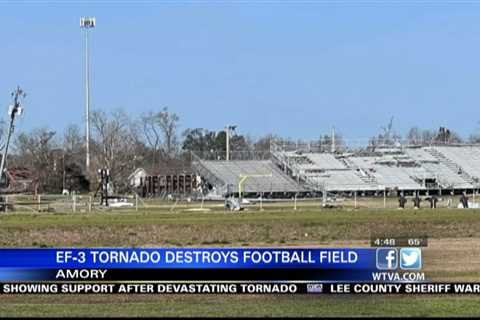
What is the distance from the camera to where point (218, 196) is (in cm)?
9200

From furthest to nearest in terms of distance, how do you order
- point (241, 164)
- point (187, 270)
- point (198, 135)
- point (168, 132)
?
point (198, 135) < point (168, 132) < point (241, 164) < point (187, 270)

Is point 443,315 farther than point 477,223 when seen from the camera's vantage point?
No

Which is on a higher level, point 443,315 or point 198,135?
point 198,135

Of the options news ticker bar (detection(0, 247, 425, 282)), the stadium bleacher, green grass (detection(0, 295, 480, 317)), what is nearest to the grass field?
green grass (detection(0, 295, 480, 317))

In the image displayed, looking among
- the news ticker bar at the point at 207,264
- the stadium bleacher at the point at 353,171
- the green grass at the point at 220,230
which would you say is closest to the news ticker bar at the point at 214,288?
the news ticker bar at the point at 207,264

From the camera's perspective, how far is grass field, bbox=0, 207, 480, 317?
14664mm

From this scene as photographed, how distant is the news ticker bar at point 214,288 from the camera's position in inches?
631

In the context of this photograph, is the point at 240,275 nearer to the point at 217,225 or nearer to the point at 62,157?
the point at 217,225

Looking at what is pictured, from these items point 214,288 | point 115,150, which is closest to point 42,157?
point 115,150

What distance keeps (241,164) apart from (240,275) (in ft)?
294

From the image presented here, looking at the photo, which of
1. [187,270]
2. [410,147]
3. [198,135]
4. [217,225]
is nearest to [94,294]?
[187,270]

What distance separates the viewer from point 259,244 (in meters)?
34.4

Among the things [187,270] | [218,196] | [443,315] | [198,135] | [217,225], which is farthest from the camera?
[198,135]

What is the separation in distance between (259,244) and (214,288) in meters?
18.1
